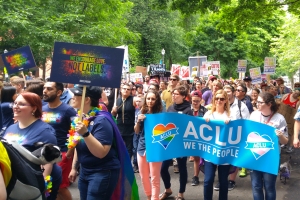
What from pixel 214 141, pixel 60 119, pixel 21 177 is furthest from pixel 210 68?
pixel 21 177

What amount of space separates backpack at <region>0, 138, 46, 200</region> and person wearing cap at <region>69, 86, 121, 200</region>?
85 cm

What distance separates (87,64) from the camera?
3.56 meters

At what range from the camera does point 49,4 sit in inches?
811

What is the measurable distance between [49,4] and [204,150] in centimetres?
1762

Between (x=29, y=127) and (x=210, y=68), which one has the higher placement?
(x=210, y=68)

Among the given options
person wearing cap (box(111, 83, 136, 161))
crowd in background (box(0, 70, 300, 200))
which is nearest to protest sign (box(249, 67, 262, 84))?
crowd in background (box(0, 70, 300, 200))

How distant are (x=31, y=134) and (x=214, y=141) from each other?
2.60 m

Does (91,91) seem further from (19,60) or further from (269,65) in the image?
(269,65)

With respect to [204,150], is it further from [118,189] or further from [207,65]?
[207,65]

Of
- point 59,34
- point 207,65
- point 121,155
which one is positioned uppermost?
point 59,34

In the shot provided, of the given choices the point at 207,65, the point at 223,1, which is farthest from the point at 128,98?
the point at 207,65

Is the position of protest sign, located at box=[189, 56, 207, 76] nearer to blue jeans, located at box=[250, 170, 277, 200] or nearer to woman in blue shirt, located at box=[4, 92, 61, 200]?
blue jeans, located at box=[250, 170, 277, 200]

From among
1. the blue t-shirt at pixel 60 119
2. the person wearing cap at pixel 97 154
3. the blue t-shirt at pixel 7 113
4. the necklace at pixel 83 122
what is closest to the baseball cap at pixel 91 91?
the person wearing cap at pixel 97 154

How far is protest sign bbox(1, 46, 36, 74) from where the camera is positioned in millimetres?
8258
